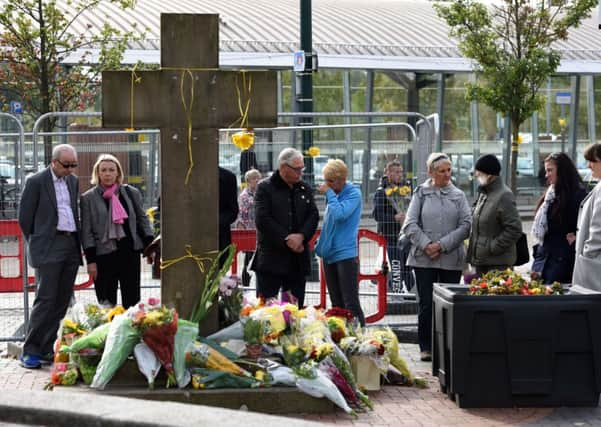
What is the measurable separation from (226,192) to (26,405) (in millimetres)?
4148

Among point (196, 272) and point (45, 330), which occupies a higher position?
point (196, 272)

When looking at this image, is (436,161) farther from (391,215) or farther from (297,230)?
(391,215)

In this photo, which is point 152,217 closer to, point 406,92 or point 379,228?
point 379,228

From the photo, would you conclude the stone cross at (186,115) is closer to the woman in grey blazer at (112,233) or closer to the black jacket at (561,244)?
the woman in grey blazer at (112,233)

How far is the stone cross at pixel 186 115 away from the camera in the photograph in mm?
7957

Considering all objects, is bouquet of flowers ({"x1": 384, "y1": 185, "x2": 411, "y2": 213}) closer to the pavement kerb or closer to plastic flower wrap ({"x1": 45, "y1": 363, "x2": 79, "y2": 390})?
plastic flower wrap ({"x1": 45, "y1": 363, "x2": 79, "y2": 390})

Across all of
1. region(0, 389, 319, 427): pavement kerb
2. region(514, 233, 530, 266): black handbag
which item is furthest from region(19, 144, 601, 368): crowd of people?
region(0, 389, 319, 427): pavement kerb

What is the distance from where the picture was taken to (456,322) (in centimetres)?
786

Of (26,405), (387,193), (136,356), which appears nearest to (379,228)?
(387,193)

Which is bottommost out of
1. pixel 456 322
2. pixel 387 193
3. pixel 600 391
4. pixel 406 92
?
pixel 600 391

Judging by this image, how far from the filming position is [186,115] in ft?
26.3

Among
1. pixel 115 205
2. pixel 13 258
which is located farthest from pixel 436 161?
pixel 13 258

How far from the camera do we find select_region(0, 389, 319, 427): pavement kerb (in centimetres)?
549

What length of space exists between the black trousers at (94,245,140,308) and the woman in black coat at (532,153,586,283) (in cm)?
353
